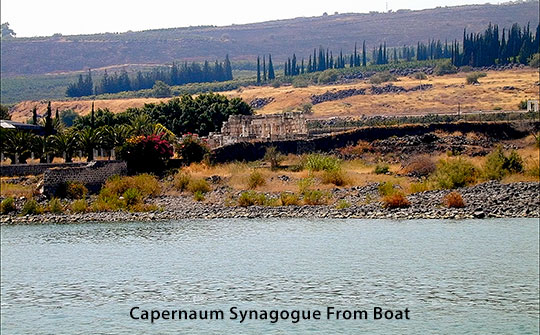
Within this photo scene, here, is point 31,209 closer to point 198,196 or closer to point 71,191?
point 71,191

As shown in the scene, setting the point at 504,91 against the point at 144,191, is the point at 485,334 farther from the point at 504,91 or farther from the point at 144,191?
the point at 504,91

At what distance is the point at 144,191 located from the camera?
179 ft

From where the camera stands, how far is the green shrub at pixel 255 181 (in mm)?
Result: 54781

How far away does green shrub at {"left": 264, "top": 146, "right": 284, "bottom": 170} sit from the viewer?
60.7 m

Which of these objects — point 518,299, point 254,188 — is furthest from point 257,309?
point 254,188

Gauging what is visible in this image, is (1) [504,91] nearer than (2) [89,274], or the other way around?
(2) [89,274]

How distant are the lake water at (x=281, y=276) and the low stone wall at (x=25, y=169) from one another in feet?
36.1

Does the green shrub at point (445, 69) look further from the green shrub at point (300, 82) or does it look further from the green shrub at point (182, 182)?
the green shrub at point (182, 182)

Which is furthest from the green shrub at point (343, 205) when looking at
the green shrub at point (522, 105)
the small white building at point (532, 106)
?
the green shrub at point (522, 105)

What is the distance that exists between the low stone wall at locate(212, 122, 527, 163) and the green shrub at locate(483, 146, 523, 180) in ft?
35.6

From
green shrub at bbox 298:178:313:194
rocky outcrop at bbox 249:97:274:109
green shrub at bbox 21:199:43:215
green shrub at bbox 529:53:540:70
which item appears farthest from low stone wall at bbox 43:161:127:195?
green shrub at bbox 529:53:540:70

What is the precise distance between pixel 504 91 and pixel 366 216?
59.1m

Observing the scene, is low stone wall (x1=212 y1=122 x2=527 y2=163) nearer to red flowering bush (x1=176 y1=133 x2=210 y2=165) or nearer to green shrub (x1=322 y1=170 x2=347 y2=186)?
red flowering bush (x1=176 y1=133 x2=210 y2=165)

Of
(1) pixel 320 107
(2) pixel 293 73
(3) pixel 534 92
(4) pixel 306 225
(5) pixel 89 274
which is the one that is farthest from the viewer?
(2) pixel 293 73
